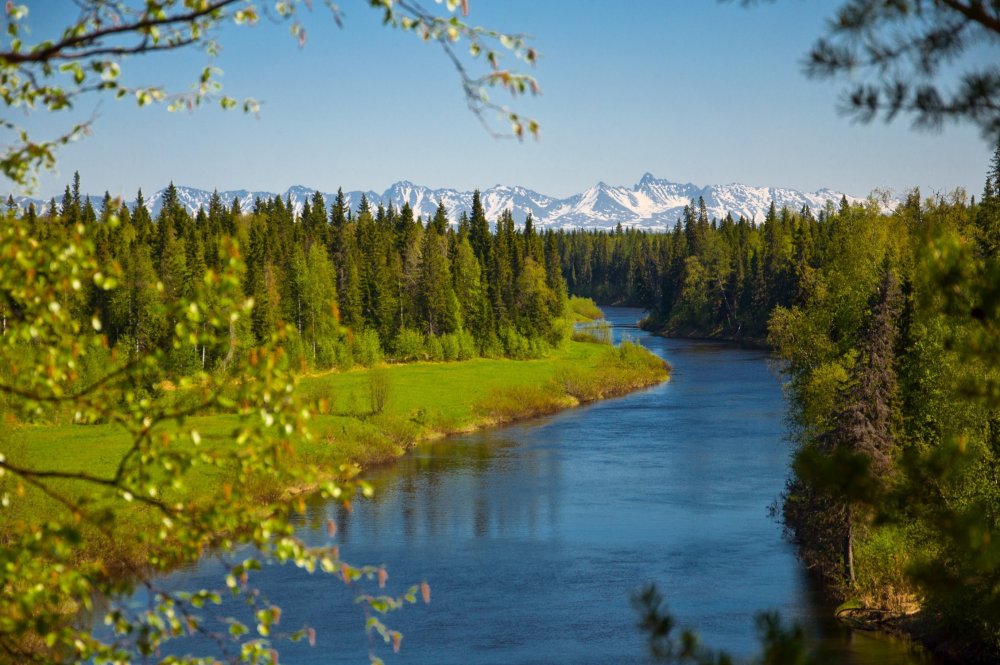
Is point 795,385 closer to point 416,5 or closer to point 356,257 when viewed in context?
point 416,5

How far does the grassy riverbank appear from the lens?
125 ft

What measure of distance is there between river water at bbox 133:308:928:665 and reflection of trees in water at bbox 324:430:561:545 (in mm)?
118

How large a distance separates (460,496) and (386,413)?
17.1m

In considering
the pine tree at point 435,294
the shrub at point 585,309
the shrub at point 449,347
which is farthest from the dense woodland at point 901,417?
the shrub at point 585,309

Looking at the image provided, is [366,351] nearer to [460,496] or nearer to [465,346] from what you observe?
[465,346]

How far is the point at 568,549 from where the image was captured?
1446 inches

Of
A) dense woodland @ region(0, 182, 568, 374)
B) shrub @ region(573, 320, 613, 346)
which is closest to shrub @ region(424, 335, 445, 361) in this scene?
dense woodland @ region(0, 182, 568, 374)

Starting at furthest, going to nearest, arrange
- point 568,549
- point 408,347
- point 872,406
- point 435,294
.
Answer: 1. point 435,294
2. point 408,347
3. point 568,549
4. point 872,406

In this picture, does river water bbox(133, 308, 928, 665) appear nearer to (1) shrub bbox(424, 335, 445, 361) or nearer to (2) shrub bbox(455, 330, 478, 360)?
(1) shrub bbox(424, 335, 445, 361)

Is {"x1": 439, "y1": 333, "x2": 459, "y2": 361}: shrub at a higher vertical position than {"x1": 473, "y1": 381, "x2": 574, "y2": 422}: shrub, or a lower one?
higher

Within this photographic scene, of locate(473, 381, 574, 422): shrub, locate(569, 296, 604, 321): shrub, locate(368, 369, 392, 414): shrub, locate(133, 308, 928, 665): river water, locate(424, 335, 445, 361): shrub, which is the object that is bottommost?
locate(133, 308, 928, 665): river water

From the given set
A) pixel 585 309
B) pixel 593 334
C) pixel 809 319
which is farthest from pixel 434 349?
pixel 585 309

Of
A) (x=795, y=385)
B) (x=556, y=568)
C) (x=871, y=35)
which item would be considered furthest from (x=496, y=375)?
(x=871, y=35)

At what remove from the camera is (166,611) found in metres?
6.97
